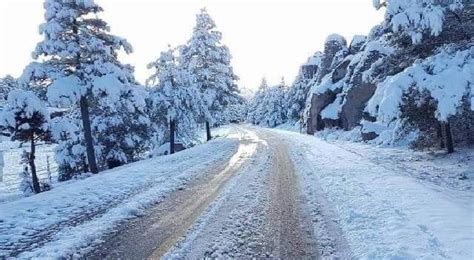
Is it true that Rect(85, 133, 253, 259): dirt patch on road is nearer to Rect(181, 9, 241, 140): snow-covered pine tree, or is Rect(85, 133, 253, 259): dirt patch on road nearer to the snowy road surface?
the snowy road surface

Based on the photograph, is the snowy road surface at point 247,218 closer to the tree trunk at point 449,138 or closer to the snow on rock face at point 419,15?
the tree trunk at point 449,138

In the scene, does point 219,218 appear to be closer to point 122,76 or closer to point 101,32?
point 122,76

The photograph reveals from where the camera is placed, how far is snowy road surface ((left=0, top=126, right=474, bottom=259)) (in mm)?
6133

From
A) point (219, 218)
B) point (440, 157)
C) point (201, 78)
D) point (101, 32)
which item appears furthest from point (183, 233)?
point (201, 78)

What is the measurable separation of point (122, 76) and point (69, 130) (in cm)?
352

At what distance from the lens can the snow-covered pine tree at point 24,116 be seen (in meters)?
17.2

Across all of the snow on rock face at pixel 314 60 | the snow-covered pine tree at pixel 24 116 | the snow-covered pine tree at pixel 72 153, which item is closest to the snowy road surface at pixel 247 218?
the snow-covered pine tree at pixel 24 116

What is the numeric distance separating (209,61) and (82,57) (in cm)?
1932

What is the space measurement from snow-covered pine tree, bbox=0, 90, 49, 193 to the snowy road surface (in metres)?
6.77

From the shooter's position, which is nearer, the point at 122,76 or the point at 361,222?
the point at 361,222

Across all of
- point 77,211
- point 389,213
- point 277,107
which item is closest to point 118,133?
point 77,211

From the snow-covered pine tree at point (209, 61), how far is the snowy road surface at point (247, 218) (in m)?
24.8

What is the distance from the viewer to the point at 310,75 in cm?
6303

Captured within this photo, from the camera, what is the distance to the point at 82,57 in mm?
19766
